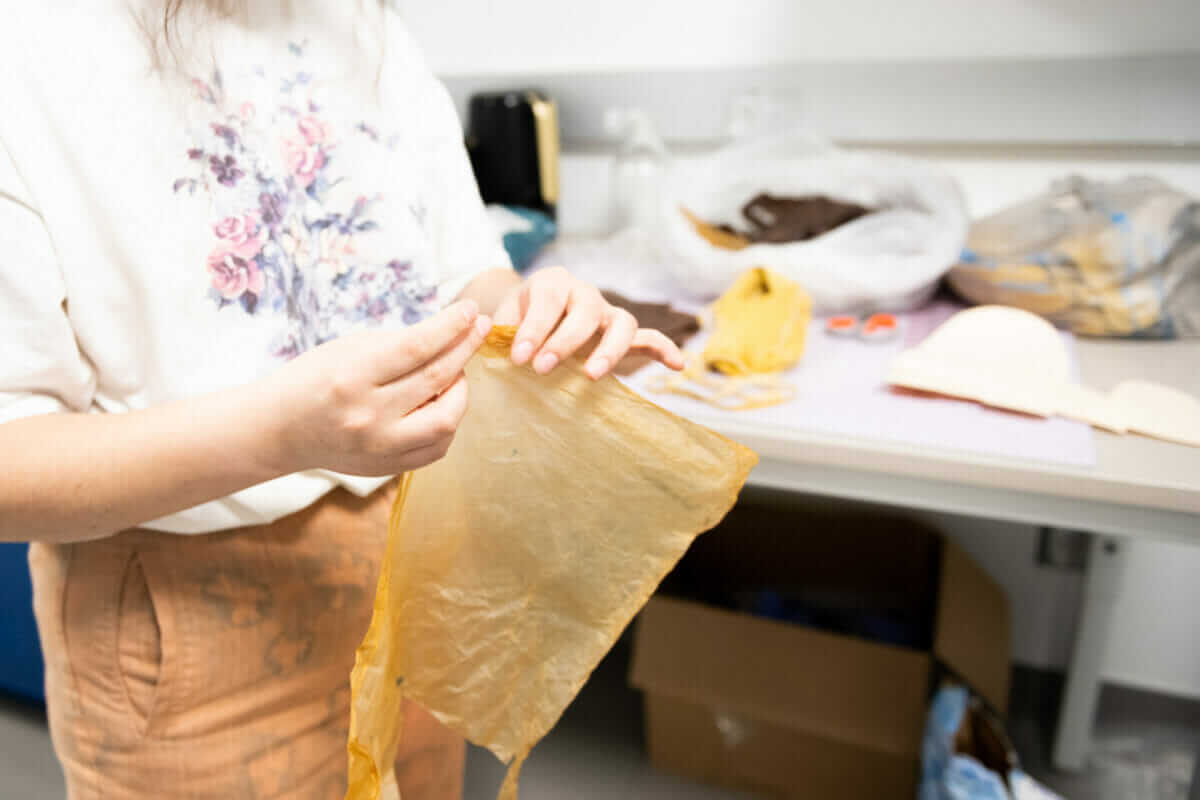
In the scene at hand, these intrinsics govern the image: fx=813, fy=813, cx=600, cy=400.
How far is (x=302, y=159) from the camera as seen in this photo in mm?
623

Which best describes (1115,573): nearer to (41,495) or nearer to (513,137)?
(513,137)

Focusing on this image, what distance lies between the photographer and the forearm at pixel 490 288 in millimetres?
746

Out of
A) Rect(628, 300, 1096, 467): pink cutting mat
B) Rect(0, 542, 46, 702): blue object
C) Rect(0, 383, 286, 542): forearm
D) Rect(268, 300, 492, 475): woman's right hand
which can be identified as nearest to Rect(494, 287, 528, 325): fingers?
Rect(268, 300, 492, 475): woman's right hand

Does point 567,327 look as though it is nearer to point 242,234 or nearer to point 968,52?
point 242,234

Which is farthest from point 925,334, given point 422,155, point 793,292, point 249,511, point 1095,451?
point 249,511

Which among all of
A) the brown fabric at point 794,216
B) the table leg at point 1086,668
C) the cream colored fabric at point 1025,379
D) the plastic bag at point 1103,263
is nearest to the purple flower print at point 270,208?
the cream colored fabric at point 1025,379

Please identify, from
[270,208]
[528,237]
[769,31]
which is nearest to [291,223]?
[270,208]

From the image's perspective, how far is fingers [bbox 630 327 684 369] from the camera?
2.03ft

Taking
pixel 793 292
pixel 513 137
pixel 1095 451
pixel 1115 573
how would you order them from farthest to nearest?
pixel 513 137
pixel 1115 573
pixel 793 292
pixel 1095 451

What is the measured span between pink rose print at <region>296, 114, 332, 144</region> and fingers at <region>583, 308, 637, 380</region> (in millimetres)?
267

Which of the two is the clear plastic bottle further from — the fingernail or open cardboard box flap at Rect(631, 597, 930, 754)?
the fingernail

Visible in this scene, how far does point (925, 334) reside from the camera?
1134 mm

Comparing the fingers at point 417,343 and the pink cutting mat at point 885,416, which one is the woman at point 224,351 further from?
the pink cutting mat at point 885,416

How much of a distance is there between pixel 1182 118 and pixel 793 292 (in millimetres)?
738
